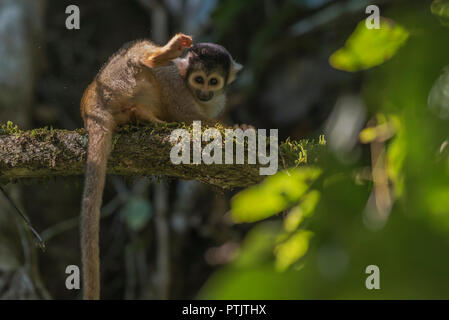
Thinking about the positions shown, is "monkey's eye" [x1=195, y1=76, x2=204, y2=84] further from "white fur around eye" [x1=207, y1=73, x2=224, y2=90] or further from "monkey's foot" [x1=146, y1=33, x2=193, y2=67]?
"monkey's foot" [x1=146, y1=33, x2=193, y2=67]

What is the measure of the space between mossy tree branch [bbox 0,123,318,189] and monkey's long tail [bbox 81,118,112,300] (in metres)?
0.14

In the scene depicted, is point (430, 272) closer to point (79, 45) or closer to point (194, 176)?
point (194, 176)

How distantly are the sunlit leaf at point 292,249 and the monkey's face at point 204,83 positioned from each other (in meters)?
3.31

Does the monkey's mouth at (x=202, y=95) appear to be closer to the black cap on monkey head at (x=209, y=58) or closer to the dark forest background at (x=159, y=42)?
the black cap on monkey head at (x=209, y=58)

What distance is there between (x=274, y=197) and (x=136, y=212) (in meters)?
5.50

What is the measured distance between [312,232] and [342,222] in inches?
1.7

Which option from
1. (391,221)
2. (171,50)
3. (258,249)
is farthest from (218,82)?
(391,221)

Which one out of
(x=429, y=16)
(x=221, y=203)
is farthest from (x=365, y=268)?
(x=221, y=203)

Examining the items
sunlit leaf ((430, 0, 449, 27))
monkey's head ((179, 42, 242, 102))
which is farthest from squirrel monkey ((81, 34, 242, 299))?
sunlit leaf ((430, 0, 449, 27))

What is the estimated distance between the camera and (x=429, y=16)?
0.69m

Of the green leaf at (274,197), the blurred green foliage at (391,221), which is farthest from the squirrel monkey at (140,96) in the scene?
the blurred green foliage at (391,221)

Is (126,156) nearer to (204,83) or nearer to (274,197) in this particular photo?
(204,83)

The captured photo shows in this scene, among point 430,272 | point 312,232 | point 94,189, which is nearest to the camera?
point 430,272

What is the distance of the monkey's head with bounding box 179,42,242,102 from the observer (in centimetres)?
411
